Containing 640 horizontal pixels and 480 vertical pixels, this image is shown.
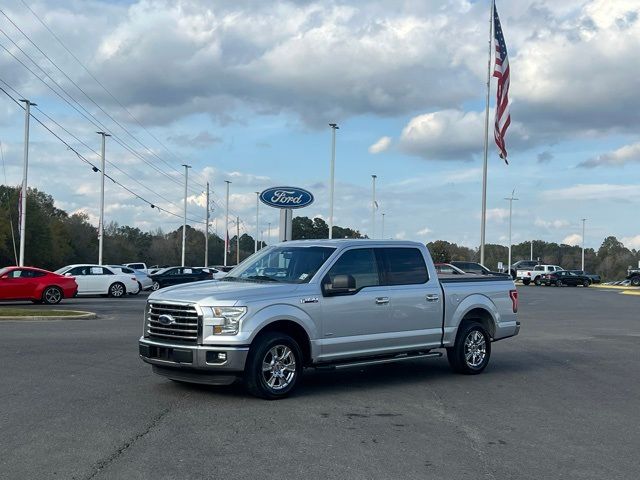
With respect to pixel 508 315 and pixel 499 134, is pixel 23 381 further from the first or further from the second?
pixel 499 134

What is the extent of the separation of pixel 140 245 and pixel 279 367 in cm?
11506

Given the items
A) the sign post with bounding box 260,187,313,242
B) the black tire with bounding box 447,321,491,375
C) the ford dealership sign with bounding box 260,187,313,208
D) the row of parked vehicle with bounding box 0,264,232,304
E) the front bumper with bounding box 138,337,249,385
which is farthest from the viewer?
the ford dealership sign with bounding box 260,187,313,208

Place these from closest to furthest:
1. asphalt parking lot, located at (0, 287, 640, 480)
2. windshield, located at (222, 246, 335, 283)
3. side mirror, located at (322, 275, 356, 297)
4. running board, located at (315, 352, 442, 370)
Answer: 1. asphalt parking lot, located at (0, 287, 640, 480)
2. side mirror, located at (322, 275, 356, 297)
3. running board, located at (315, 352, 442, 370)
4. windshield, located at (222, 246, 335, 283)

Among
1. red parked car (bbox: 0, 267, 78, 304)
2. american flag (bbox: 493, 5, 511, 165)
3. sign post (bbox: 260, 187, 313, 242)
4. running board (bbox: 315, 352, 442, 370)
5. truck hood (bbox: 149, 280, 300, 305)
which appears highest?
american flag (bbox: 493, 5, 511, 165)

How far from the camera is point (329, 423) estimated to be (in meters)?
8.15

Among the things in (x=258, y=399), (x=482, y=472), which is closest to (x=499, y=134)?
(x=258, y=399)

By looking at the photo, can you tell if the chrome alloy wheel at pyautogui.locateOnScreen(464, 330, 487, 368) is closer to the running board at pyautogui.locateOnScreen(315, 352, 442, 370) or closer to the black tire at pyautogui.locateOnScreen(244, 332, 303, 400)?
the running board at pyautogui.locateOnScreen(315, 352, 442, 370)

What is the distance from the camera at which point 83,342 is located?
1517 centimetres

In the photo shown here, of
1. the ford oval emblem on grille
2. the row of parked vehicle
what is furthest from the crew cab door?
the row of parked vehicle

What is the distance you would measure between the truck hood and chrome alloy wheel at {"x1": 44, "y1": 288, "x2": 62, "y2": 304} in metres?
19.7

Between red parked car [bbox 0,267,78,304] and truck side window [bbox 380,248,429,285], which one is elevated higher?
truck side window [bbox 380,248,429,285]

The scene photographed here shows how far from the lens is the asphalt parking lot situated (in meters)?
6.48

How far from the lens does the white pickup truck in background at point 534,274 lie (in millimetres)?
67694

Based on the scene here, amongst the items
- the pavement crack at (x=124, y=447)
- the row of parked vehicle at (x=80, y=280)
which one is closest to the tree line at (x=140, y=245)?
the row of parked vehicle at (x=80, y=280)
